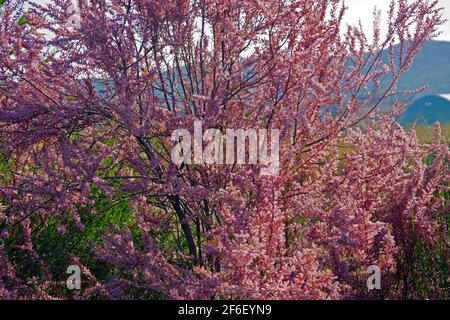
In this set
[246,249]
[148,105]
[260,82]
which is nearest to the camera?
[246,249]

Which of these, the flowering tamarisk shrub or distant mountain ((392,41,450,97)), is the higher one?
distant mountain ((392,41,450,97))

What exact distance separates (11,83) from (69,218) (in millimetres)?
1248

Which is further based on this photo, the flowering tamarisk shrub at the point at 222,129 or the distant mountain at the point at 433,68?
the distant mountain at the point at 433,68

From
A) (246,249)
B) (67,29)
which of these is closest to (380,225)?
(246,249)

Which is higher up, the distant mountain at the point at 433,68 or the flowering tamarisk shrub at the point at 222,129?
the distant mountain at the point at 433,68

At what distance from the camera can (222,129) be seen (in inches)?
150

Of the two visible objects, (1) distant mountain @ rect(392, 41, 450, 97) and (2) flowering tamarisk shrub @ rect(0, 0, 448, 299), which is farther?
(1) distant mountain @ rect(392, 41, 450, 97)

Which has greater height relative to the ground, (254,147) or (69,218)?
(254,147)

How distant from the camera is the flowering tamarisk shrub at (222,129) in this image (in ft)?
10.8

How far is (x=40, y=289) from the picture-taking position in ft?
11.6

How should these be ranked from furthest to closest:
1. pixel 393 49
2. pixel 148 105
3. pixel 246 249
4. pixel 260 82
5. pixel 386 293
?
pixel 393 49 → pixel 386 293 → pixel 260 82 → pixel 148 105 → pixel 246 249

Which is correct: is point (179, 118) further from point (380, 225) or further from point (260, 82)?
point (380, 225)

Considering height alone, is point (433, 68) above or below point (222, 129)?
above

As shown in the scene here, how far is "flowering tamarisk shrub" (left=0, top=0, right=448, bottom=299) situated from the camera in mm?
3283
